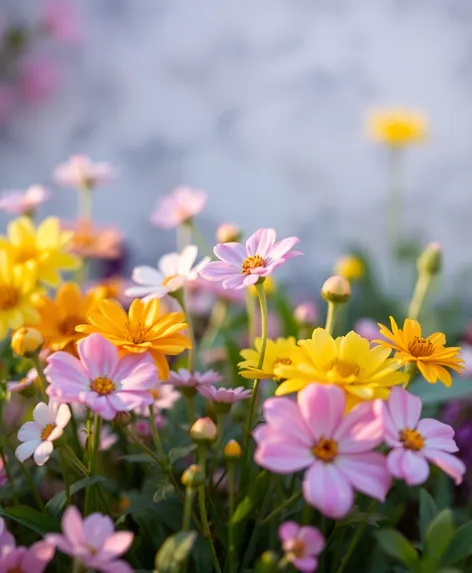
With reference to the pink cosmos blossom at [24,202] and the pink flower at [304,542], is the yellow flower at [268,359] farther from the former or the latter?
the pink cosmos blossom at [24,202]

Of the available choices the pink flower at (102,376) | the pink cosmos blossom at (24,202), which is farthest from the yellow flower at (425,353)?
the pink cosmos blossom at (24,202)

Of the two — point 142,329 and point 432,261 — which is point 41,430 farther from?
point 432,261

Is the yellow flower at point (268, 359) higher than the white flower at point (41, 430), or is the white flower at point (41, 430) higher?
the yellow flower at point (268, 359)

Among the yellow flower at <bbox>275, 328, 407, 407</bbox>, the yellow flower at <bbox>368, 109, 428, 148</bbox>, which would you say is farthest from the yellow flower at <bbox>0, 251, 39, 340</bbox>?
the yellow flower at <bbox>368, 109, 428, 148</bbox>

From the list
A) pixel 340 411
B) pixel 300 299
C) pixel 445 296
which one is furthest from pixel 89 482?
pixel 445 296

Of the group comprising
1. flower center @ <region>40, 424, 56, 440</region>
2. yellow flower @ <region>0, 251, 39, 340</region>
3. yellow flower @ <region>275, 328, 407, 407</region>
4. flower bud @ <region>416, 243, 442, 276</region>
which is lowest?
flower bud @ <region>416, 243, 442, 276</region>

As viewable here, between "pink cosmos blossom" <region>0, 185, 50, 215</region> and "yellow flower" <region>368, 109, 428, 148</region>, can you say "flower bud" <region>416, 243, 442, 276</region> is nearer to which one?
"pink cosmos blossom" <region>0, 185, 50, 215</region>

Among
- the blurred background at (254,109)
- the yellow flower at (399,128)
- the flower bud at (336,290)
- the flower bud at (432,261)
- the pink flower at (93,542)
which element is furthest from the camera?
the blurred background at (254,109)
